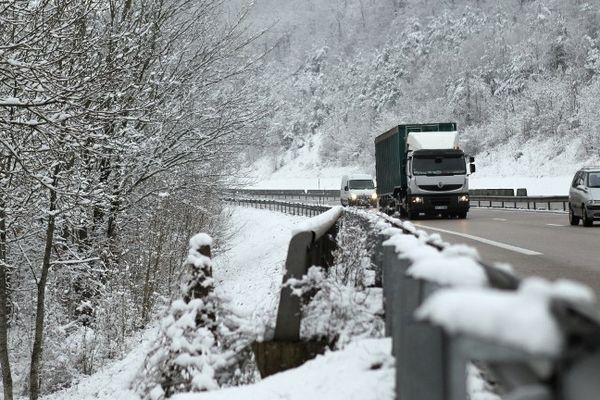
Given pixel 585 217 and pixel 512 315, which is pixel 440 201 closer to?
pixel 585 217

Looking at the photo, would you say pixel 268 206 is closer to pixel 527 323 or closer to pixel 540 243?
pixel 540 243

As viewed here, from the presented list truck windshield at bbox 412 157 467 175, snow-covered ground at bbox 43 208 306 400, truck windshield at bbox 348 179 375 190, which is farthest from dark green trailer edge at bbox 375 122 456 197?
truck windshield at bbox 348 179 375 190

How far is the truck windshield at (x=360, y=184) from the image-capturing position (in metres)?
43.2

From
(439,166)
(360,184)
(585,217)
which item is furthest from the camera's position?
(360,184)

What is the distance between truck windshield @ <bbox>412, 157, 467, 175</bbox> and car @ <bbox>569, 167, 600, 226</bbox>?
6078 millimetres

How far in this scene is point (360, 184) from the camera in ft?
142

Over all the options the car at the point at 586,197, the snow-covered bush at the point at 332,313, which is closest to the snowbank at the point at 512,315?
the snow-covered bush at the point at 332,313

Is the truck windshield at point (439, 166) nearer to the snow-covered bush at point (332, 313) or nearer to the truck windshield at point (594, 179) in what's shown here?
the truck windshield at point (594, 179)

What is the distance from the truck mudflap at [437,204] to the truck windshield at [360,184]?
16.4 metres

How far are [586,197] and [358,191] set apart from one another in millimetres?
23639

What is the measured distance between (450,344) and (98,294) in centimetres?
1560

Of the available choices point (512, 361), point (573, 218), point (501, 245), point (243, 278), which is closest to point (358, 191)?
point (243, 278)

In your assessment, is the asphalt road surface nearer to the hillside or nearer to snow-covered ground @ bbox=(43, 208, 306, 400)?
snow-covered ground @ bbox=(43, 208, 306, 400)

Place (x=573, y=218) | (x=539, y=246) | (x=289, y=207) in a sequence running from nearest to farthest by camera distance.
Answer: (x=539, y=246), (x=573, y=218), (x=289, y=207)
